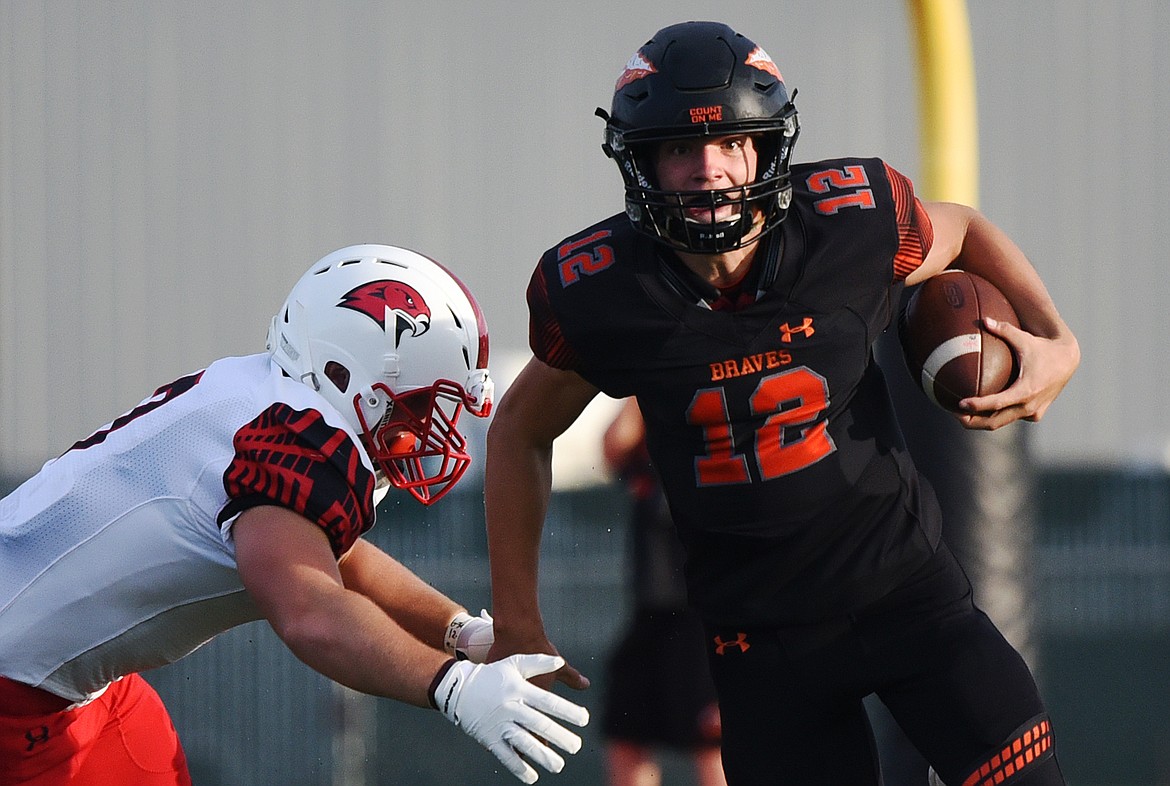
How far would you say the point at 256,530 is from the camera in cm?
193

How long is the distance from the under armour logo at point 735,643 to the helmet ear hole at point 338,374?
2.70ft

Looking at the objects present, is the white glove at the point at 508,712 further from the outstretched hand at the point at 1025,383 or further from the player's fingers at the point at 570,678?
the outstretched hand at the point at 1025,383

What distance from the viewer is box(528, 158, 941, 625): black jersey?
2.28 metres

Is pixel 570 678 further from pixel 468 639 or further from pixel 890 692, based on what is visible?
pixel 890 692

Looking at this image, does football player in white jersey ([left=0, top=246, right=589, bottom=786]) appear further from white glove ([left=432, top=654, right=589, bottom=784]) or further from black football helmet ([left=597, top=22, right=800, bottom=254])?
black football helmet ([left=597, top=22, right=800, bottom=254])

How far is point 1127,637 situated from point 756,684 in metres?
3.85

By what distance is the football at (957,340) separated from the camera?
2340mm

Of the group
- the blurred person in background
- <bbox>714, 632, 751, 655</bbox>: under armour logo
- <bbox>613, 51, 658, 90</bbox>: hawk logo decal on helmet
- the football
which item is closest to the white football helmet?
<bbox>613, 51, 658, 90</bbox>: hawk logo decal on helmet

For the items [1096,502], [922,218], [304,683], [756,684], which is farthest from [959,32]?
[304,683]

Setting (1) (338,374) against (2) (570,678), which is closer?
(1) (338,374)

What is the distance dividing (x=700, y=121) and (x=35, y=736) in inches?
59.1

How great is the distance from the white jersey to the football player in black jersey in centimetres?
53

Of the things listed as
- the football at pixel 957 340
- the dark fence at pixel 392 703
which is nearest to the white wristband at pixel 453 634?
the football at pixel 957 340

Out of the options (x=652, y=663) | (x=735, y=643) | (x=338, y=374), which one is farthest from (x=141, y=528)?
(x=652, y=663)
